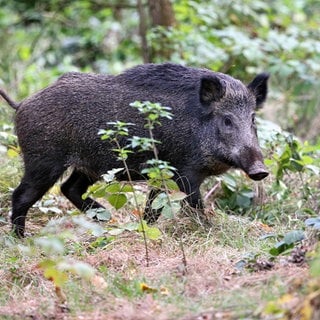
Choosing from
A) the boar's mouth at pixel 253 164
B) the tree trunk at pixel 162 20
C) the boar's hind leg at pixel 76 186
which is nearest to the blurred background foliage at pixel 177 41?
the tree trunk at pixel 162 20

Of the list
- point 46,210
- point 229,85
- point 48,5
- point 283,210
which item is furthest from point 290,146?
point 48,5

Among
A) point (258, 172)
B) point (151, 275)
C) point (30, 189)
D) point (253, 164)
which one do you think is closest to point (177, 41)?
point (30, 189)

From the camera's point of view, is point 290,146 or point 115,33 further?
point 115,33

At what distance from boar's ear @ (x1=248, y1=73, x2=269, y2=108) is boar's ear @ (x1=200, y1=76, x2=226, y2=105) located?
361 millimetres

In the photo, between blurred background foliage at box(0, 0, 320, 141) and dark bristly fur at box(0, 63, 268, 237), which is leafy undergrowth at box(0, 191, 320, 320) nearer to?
dark bristly fur at box(0, 63, 268, 237)

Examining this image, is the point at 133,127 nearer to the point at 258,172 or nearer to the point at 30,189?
the point at 30,189

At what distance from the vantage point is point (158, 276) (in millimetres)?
4859

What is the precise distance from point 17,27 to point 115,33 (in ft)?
5.65

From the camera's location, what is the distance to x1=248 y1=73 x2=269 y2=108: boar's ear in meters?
6.84

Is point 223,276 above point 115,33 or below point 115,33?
above

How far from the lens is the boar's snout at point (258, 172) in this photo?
20.1ft

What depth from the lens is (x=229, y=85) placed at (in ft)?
21.9

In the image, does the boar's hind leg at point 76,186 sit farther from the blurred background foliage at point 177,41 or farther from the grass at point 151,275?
the blurred background foliage at point 177,41

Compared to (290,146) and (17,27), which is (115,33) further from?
(290,146)
